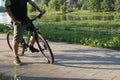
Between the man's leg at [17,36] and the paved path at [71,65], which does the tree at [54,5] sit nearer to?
the paved path at [71,65]

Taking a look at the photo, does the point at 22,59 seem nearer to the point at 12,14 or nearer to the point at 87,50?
the point at 12,14

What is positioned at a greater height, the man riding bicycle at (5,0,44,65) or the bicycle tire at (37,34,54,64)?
the man riding bicycle at (5,0,44,65)

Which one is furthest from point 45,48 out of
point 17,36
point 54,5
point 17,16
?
point 54,5

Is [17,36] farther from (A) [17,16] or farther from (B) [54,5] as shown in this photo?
(B) [54,5]

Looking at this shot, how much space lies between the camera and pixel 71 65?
7.37 metres

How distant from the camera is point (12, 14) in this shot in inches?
284

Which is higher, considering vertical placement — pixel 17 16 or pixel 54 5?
pixel 17 16

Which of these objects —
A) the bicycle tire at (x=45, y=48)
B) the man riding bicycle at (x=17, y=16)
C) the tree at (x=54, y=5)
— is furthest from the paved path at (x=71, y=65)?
the tree at (x=54, y=5)

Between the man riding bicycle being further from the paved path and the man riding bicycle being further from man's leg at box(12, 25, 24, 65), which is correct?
the paved path

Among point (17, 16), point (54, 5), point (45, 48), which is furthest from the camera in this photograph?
point (54, 5)

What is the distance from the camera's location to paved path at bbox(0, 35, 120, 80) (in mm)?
6438

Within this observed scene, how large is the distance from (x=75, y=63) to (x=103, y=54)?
1252 mm

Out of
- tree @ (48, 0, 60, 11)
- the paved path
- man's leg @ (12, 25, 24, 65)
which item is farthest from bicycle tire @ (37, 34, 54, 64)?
tree @ (48, 0, 60, 11)

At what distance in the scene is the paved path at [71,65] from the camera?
6.44 meters
